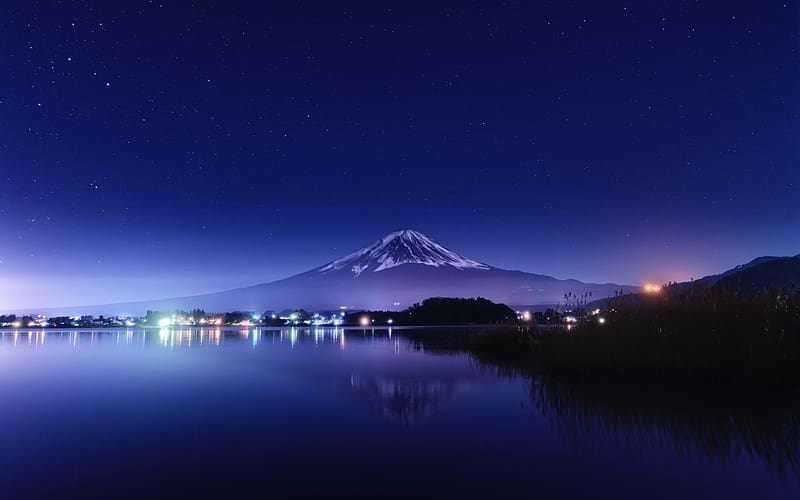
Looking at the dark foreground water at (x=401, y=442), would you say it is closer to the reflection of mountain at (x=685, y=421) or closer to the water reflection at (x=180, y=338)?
the reflection of mountain at (x=685, y=421)

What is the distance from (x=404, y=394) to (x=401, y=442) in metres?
4.90

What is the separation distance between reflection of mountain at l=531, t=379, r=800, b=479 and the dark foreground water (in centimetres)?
4

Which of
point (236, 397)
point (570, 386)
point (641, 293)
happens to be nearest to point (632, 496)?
point (570, 386)

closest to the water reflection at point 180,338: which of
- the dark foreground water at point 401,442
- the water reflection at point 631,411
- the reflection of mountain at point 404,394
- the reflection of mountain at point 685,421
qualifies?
the reflection of mountain at point 404,394

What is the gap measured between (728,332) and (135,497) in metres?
12.4

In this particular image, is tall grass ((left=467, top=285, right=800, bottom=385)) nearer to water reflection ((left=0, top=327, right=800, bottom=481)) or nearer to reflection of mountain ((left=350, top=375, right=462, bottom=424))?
water reflection ((left=0, top=327, right=800, bottom=481))

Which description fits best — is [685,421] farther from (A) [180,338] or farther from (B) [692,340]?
(A) [180,338]

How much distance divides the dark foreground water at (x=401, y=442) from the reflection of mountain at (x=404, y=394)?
0.10 m

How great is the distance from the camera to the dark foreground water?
220 inches

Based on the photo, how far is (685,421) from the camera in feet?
27.3

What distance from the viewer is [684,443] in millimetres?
7137

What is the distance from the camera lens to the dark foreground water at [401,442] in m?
5.58

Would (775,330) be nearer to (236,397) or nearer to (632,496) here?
(632,496)

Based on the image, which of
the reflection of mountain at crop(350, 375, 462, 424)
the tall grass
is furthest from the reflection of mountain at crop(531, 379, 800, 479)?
the reflection of mountain at crop(350, 375, 462, 424)
